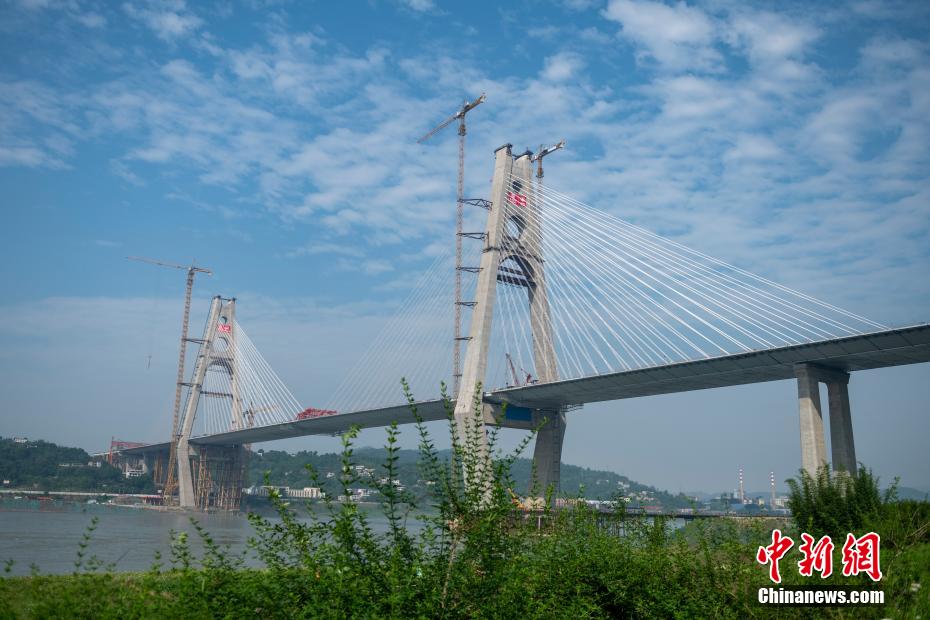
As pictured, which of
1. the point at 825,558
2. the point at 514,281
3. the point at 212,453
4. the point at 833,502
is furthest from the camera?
the point at 212,453

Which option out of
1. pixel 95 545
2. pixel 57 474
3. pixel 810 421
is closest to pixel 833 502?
pixel 810 421

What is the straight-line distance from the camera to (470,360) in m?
39.1

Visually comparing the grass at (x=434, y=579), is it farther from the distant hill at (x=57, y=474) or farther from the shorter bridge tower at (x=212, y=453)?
the distant hill at (x=57, y=474)

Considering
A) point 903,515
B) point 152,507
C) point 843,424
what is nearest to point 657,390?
point 843,424

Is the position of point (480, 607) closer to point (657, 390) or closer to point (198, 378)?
point (657, 390)

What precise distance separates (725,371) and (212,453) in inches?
2543

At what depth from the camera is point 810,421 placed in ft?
97.9
